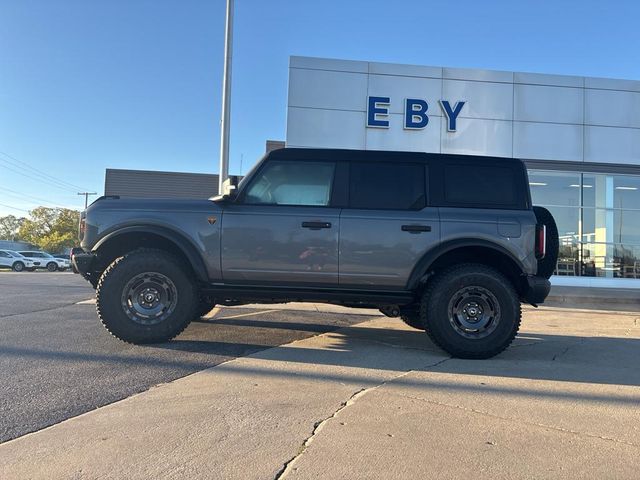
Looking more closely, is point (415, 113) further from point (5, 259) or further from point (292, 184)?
point (5, 259)

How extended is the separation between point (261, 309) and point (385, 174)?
4.59 metres

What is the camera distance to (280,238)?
5.54m

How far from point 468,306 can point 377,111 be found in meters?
10.5

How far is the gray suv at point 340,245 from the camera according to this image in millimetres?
5484

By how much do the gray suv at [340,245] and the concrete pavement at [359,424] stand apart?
70 cm

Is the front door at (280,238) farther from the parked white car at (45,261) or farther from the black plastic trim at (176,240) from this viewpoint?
the parked white car at (45,261)

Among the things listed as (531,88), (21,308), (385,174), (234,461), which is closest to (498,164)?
(385,174)

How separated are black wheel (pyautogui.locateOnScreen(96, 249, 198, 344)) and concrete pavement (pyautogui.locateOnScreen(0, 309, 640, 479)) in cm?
104

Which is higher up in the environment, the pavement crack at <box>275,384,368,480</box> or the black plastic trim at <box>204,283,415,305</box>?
the black plastic trim at <box>204,283,415,305</box>

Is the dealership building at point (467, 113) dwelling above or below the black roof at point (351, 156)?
above

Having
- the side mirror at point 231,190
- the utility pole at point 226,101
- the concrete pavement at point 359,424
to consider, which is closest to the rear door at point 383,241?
the concrete pavement at point 359,424

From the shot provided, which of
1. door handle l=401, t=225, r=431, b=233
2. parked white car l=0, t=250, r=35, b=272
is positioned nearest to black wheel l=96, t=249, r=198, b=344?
door handle l=401, t=225, r=431, b=233

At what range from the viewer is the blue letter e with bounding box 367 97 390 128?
14898mm

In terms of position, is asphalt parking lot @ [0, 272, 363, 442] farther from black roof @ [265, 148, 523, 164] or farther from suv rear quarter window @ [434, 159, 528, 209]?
suv rear quarter window @ [434, 159, 528, 209]
